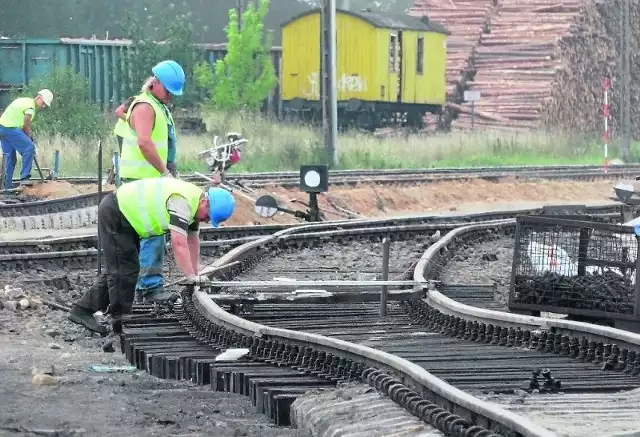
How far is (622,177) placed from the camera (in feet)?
104

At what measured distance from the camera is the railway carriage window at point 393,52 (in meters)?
42.8

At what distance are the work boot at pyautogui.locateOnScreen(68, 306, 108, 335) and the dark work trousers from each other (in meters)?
0.24

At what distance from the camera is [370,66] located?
42.2 metres

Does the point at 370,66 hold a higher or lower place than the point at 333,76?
higher

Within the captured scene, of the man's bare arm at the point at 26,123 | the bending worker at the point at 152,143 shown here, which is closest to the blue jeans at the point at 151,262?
the bending worker at the point at 152,143

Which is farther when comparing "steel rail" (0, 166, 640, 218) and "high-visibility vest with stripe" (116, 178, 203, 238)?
"steel rail" (0, 166, 640, 218)

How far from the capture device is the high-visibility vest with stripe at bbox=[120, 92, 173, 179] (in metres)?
10.6

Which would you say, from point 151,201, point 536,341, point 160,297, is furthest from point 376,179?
point 536,341

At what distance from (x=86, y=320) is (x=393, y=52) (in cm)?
3382

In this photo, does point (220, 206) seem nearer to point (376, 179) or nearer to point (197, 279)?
point (197, 279)

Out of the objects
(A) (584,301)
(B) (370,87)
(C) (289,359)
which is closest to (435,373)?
(C) (289,359)

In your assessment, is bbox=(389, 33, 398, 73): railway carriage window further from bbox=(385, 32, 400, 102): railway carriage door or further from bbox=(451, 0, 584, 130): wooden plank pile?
bbox=(451, 0, 584, 130): wooden plank pile

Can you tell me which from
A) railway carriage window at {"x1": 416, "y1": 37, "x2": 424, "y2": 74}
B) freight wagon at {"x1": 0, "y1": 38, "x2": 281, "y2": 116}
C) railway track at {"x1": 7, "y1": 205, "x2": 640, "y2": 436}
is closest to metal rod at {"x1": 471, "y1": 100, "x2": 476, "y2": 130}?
railway carriage window at {"x1": 416, "y1": 37, "x2": 424, "y2": 74}

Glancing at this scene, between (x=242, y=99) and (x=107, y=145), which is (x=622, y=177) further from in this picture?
(x=242, y=99)
